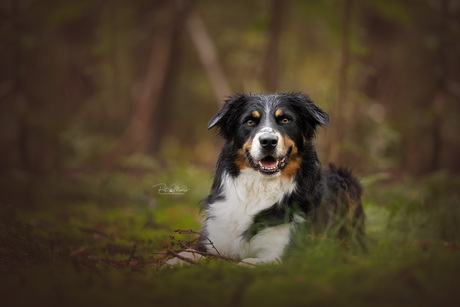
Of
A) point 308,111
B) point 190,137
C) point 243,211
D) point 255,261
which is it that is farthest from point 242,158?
point 190,137

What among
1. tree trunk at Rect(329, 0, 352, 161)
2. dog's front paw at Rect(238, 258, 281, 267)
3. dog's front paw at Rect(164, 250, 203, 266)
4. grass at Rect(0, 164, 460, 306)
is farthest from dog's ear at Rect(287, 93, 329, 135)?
tree trunk at Rect(329, 0, 352, 161)

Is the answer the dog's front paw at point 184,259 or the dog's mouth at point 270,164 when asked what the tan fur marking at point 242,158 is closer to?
the dog's mouth at point 270,164

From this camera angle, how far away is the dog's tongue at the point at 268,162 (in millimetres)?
4473

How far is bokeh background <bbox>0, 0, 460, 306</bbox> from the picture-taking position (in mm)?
3016

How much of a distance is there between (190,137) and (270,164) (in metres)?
13.0

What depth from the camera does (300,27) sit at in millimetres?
14234

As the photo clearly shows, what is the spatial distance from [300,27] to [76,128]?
7.86 metres

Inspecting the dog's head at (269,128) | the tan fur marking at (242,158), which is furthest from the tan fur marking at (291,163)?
the tan fur marking at (242,158)

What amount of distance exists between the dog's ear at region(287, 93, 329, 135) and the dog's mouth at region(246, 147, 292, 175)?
1.87 ft

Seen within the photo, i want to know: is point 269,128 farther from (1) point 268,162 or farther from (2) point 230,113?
(2) point 230,113

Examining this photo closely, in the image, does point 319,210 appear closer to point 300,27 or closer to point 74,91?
point 300,27

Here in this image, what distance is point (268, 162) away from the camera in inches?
177

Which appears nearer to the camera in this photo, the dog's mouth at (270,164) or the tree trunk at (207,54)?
the dog's mouth at (270,164)

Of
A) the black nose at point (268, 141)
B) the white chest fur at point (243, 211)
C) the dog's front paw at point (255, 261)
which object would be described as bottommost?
the dog's front paw at point (255, 261)
